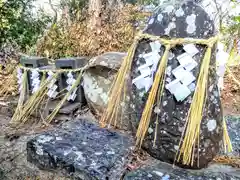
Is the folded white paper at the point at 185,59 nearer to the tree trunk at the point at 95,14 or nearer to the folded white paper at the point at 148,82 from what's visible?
the folded white paper at the point at 148,82

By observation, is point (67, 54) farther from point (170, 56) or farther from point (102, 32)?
point (170, 56)

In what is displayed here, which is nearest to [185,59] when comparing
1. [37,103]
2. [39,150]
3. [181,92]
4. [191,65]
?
[191,65]

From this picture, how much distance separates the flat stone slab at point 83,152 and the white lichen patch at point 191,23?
2.13 feet

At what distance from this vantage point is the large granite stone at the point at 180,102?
1309 mm

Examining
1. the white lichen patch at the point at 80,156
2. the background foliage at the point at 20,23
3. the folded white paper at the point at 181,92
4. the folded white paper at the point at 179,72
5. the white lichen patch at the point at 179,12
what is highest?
the background foliage at the point at 20,23

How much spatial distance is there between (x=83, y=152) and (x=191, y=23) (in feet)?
2.60

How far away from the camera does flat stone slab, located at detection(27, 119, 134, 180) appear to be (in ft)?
4.45

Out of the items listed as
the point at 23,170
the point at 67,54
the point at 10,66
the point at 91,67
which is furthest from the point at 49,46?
the point at 23,170

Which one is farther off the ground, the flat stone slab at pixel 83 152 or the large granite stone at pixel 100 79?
the large granite stone at pixel 100 79

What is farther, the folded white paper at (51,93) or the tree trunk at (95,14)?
the tree trunk at (95,14)

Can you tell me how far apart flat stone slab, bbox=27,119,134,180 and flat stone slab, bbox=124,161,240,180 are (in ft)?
0.32

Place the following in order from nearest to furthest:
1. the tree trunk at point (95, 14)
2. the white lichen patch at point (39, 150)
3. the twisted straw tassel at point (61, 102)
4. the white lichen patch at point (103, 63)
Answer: the white lichen patch at point (39, 150) < the white lichen patch at point (103, 63) < the twisted straw tassel at point (61, 102) < the tree trunk at point (95, 14)

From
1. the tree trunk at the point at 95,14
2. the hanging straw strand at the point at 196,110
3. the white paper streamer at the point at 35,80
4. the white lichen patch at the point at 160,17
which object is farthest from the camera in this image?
the tree trunk at the point at 95,14

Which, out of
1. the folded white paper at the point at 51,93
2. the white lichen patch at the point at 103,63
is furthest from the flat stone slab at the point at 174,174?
the folded white paper at the point at 51,93
